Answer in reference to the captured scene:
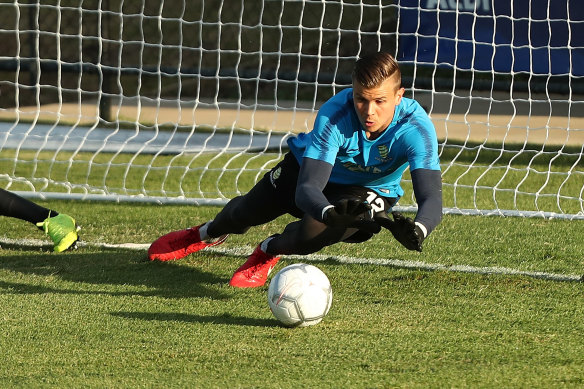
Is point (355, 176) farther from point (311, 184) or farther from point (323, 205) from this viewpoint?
point (323, 205)

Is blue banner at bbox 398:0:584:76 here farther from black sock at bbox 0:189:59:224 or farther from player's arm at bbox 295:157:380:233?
player's arm at bbox 295:157:380:233

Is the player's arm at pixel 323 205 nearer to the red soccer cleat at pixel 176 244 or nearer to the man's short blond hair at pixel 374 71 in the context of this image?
the man's short blond hair at pixel 374 71

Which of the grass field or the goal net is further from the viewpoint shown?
the goal net

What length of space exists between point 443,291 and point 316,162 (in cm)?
108

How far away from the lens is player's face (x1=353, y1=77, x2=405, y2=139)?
13.1 feet

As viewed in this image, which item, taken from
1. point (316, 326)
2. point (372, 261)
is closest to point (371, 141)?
point (316, 326)

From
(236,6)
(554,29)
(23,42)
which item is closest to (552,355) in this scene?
(554,29)

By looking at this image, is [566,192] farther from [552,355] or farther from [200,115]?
[200,115]

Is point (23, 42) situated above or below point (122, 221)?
below

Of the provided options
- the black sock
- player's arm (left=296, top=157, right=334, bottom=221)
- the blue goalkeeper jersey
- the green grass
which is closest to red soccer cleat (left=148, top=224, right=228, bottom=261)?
the black sock

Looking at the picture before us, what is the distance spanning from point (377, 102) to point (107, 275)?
6.32 feet

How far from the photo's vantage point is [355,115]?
4.24 m

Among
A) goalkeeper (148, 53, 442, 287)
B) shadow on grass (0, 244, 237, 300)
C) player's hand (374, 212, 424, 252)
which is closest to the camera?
player's hand (374, 212, 424, 252)

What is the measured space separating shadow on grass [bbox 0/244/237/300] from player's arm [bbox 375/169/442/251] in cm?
118
